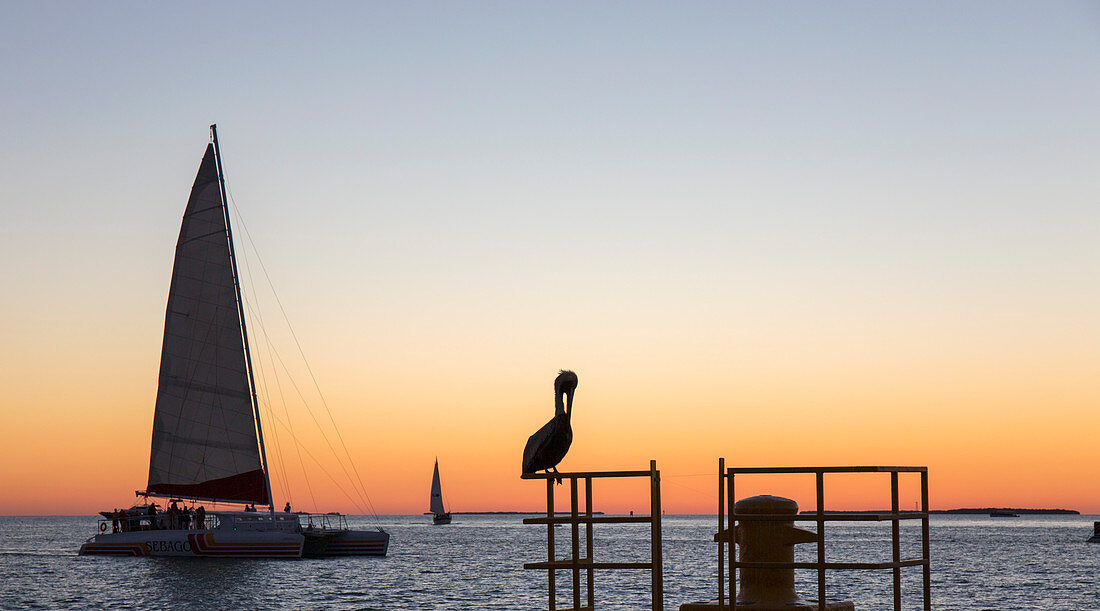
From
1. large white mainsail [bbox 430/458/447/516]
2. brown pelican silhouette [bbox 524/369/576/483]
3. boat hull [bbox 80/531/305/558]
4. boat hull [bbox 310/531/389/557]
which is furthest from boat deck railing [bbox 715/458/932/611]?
large white mainsail [bbox 430/458/447/516]

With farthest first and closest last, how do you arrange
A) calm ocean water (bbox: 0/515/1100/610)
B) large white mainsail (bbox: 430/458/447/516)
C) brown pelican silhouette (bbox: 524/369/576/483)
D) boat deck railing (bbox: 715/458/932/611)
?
1. large white mainsail (bbox: 430/458/447/516)
2. calm ocean water (bbox: 0/515/1100/610)
3. brown pelican silhouette (bbox: 524/369/576/483)
4. boat deck railing (bbox: 715/458/932/611)

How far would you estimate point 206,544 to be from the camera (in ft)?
202

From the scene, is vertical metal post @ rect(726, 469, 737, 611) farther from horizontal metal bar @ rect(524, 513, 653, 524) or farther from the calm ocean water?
the calm ocean water

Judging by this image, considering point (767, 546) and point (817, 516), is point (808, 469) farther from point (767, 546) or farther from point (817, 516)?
point (767, 546)

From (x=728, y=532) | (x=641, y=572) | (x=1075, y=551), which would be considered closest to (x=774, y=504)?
(x=728, y=532)

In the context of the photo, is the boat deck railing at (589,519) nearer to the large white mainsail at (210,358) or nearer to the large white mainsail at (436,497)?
the large white mainsail at (210,358)

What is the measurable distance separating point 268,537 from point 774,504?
178 feet

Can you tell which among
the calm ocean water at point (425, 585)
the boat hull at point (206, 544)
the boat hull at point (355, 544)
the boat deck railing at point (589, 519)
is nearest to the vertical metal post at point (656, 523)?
the boat deck railing at point (589, 519)

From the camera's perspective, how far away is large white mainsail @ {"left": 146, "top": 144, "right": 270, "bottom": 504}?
198ft

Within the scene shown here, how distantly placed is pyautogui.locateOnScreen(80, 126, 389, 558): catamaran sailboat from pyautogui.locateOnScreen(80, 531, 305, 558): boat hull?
67 millimetres

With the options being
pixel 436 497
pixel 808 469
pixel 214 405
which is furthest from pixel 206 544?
pixel 436 497

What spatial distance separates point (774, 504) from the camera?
924 cm

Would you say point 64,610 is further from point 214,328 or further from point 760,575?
point 760,575

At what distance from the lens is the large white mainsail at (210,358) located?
60281 millimetres
